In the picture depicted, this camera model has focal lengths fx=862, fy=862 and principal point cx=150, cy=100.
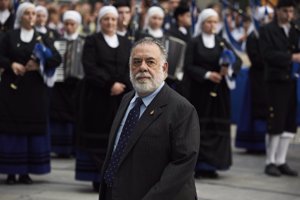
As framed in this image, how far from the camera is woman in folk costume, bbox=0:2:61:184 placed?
9.41 meters

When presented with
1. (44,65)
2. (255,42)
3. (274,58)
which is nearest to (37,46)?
(44,65)

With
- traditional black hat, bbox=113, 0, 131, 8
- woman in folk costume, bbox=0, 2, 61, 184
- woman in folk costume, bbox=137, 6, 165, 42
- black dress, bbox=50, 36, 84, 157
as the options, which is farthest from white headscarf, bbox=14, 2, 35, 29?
black dress, bbox=50, 36, 84, 157

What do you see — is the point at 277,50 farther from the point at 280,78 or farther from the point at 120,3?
the point at 120,3

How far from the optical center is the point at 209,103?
33.5 feet

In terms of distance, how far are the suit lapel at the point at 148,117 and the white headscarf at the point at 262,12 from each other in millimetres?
7745

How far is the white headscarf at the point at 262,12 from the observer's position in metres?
12.7

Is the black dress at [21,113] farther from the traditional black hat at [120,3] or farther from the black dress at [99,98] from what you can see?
the traditional black hat at [120,3]

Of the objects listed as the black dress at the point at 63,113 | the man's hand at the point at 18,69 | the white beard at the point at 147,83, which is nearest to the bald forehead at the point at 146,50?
the white beard at the point at 147,83

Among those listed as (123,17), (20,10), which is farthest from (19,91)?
(123,17)

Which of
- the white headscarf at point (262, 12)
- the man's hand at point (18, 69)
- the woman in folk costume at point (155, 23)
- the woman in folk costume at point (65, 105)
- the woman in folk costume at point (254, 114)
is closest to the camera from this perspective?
the man's hand at point (18, 69)

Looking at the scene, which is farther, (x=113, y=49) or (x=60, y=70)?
(x=60, y=70)

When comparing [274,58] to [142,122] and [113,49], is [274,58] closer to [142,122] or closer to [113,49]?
[113,49]

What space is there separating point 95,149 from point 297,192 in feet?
7.39

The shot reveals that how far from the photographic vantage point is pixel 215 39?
10281 mm
